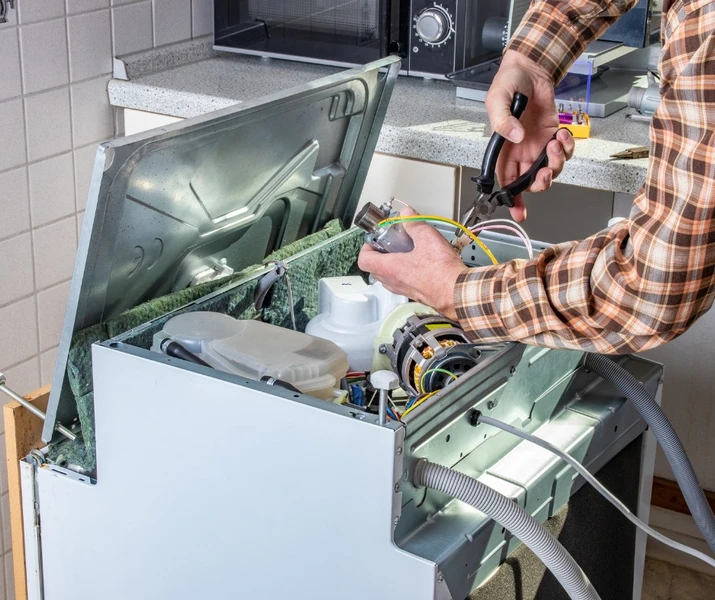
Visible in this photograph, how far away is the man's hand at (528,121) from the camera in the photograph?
51.5 inches

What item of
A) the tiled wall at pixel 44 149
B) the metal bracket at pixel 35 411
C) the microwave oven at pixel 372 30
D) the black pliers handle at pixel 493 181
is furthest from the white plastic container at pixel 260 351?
the microwave oven at pixel 372 30

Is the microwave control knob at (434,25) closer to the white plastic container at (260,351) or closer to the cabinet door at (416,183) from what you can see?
the cabinet door at (416,183)

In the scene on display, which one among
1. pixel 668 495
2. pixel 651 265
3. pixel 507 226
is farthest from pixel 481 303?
pixel 668 495

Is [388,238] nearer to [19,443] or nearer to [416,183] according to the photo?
[19,443]

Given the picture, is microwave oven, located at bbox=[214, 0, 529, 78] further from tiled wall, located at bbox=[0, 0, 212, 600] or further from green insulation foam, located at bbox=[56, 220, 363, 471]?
green insulation foam, located at bbox=[56, 220, 363, 471]

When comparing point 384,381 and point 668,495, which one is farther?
point 668,495

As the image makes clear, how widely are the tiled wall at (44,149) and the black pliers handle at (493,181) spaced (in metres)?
0.88

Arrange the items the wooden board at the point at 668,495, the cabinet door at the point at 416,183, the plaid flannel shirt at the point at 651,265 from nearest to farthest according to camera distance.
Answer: the plaid flannel shirt at the point at 651,265 → the cabinet door at the point at 416,183 → the wooden board at the point at 668,495

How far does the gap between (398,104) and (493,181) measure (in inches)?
25.2

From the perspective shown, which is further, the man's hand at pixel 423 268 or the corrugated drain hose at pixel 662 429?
the corrugated drain hose at pixel 662 429

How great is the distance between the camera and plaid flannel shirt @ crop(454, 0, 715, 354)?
2.82 ft

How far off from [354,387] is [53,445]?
352 millimetres

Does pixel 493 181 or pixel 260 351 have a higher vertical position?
pixel 493 181

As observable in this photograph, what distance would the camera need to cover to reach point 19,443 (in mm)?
1191
